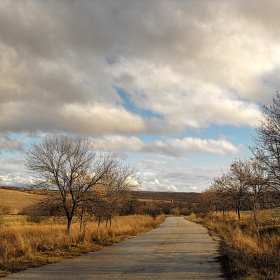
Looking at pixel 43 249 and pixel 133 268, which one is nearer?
pixel 133 268

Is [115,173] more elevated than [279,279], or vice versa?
[115,173]

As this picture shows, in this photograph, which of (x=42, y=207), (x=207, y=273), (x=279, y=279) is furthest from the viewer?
(x=42, y=207)

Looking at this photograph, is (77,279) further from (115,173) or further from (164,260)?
(115,173)

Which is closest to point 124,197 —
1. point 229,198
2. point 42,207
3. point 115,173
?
point 115,173

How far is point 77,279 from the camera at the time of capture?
852 cm

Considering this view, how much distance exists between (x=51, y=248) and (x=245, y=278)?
9495mm

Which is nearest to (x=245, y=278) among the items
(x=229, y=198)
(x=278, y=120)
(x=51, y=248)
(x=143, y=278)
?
(x=143, y=278)

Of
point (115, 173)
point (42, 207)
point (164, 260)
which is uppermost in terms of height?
point (115, 173)

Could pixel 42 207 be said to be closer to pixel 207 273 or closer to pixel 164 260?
pixel 164 260

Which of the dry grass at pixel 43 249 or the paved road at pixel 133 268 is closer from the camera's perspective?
the paved road at pixel 133 268

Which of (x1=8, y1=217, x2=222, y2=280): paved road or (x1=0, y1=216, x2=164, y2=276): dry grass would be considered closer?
(x1=8, y1=217, x2=222, y2=280): paved road

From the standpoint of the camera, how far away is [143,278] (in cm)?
861

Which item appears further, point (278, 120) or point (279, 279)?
point (278, 120)

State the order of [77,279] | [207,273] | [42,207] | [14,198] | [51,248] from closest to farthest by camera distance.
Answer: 1. [77,279]
2. [207,273]
3. [51,248]
4. [42,207]
5. [14,198]
